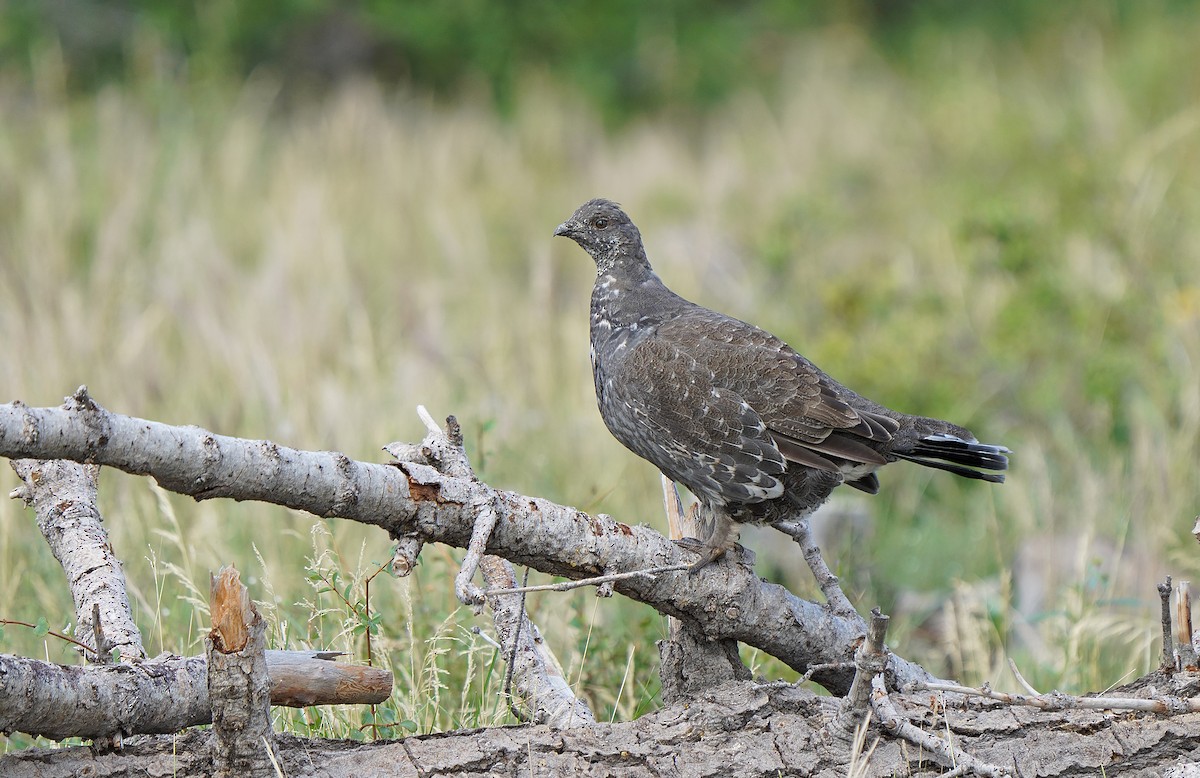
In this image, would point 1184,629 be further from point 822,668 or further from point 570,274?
point 570,274

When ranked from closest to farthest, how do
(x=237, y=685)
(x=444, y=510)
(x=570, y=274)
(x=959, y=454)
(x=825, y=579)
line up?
(x=237, y=685) < (x=444, y=510) < (x=825, y=579) < (x=959, y=454) < (x=570, y=274)

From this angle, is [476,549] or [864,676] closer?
[476,549]

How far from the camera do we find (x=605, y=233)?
145 inches

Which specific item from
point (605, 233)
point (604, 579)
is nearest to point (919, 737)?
point (604, 579)

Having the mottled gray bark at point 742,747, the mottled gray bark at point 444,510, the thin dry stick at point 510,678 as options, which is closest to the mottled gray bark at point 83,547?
the mottled gray bark at point 742,747

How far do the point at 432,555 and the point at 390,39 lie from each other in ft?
33.8

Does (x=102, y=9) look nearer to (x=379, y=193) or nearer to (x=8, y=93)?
(x=8, y=93)

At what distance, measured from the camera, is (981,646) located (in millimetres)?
3896

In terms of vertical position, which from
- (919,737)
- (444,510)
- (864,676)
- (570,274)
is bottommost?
(919,737)

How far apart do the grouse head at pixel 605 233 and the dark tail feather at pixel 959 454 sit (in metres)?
1.00

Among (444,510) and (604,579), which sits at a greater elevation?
(444,510)

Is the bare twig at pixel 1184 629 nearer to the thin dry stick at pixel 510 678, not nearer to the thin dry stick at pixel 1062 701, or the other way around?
the thin dry stick at pixel 1062 701

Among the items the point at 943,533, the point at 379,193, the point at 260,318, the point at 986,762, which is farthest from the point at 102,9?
the point at 986,762

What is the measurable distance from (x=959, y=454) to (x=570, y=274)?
5757 mm
